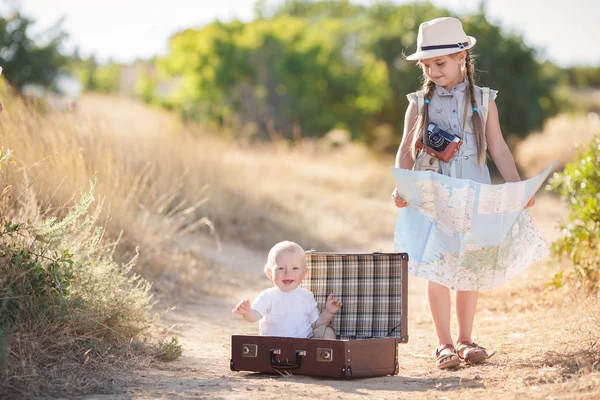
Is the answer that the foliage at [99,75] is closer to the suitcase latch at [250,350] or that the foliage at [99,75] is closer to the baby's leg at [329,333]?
the baby's leg at [329,333]

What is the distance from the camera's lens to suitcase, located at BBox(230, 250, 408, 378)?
14.2 feet

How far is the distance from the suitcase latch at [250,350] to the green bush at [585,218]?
9.71 ft

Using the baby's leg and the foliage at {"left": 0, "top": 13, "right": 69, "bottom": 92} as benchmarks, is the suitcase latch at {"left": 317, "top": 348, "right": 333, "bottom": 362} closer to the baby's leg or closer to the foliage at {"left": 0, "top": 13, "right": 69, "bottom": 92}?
the baby's leg

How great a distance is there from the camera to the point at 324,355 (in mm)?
4316

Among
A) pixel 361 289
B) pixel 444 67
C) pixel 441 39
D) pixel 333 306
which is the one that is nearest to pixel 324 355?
pixel 333 306

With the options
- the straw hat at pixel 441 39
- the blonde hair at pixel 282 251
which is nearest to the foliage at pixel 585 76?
the straw hat at pixel 441 39

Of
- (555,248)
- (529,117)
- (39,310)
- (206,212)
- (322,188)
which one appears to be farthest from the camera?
(529,117)

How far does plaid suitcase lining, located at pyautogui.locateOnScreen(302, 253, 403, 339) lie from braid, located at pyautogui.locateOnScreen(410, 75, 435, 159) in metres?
0.67

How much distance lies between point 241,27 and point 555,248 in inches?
597

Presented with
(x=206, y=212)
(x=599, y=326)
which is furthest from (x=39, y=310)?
(x=206, y=212)

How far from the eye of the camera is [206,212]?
10336 millimetres

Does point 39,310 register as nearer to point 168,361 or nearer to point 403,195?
point 168,361

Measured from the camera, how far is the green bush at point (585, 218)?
625 centimetres

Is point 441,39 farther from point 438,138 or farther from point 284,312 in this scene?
point 284,312
